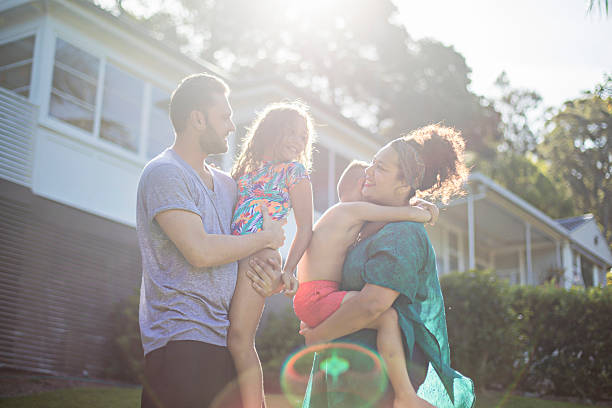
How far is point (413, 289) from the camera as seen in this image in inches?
113

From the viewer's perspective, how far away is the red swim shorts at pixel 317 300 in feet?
9.75

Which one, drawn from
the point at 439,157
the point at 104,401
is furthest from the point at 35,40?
the point at 439,157

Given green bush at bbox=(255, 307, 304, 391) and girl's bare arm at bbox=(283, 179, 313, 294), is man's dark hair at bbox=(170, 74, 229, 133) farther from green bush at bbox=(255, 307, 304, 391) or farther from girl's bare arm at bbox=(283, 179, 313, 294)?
green bush at bbox=(255, 307, 304, 391)

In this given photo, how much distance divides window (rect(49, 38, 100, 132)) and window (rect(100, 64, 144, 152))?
60cm

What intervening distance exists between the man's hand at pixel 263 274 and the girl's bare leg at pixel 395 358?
515mm

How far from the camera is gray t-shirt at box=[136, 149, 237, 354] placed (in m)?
2.51

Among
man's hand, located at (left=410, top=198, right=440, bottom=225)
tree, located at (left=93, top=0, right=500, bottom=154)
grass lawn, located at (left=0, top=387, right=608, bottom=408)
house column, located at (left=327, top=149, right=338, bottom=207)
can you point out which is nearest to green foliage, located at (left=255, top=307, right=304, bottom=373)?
grass lawn, located at (left=0, top=387, right=608, bottom=408)

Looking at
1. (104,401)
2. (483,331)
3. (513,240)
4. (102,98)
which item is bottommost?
(104,401)

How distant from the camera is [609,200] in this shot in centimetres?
2027

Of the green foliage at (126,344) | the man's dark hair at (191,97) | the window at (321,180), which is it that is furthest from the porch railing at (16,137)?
the man's dark hair at (191,97)

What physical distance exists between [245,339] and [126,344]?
7479 mm

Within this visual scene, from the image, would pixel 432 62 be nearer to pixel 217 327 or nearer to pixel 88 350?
pixel 88 350

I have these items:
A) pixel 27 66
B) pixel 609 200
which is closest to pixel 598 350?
pixel 27 66

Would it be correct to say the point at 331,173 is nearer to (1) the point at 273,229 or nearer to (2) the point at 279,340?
(2) the point at 279,340
